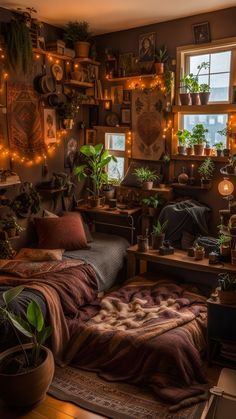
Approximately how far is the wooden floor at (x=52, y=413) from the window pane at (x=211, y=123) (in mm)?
3007

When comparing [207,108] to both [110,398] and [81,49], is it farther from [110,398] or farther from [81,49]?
[110,398]

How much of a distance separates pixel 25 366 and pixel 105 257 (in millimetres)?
1698

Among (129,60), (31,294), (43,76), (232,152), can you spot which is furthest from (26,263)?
(129,60)

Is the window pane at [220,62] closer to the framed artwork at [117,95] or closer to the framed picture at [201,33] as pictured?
the framed picture at [201,33]

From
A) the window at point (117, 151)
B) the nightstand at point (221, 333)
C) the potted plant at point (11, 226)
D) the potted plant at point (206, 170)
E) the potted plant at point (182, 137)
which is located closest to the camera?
the nightstand at point (221, 333)

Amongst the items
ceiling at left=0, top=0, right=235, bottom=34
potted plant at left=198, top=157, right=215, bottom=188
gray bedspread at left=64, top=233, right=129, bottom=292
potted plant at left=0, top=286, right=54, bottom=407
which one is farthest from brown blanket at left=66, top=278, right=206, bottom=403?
ceiling at left=0, top=0, right=235, bottom=34

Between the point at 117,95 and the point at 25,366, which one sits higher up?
the point at 117,95

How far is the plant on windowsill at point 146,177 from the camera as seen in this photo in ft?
14.8

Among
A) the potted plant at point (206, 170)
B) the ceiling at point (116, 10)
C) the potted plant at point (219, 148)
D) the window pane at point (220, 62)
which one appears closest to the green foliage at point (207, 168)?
the potted plant at point (206, 170)

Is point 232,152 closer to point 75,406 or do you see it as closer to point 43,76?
point 43,76

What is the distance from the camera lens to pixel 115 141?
5.05 m

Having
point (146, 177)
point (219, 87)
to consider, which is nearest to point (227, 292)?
point (146, 177)

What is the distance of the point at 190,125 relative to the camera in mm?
4480

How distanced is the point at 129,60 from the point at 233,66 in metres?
1.27
